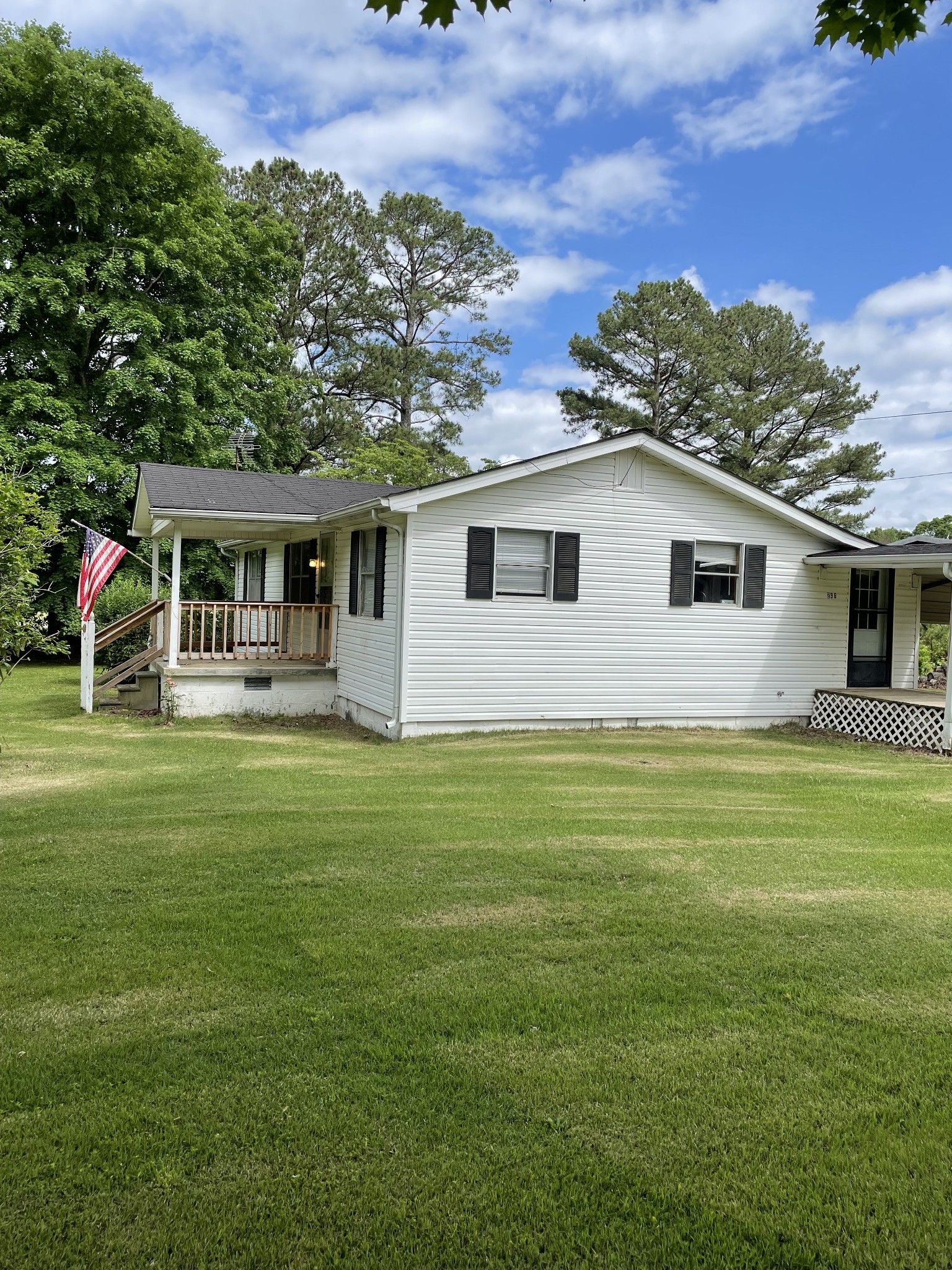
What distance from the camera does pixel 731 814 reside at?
7.47 m

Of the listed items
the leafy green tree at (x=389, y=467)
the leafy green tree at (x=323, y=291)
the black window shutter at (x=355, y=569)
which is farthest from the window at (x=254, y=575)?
the leafy green tree at (x=323, y=291)

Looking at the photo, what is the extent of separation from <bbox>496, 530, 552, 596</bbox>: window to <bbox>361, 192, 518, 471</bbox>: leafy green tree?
2109 cm

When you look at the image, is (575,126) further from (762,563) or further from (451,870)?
(451,870)

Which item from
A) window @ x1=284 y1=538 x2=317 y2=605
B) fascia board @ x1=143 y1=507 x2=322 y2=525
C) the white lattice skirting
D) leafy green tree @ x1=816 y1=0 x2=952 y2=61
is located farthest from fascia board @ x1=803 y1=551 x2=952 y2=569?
leafy green tree @ x1=816 y1=0 x2=952 y2=61

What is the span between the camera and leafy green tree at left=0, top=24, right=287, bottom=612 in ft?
72.3

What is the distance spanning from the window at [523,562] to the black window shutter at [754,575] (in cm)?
342

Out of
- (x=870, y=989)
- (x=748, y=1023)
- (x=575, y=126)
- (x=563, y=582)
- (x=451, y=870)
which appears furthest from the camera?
(x=575, y=126)

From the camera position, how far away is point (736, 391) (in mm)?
33469

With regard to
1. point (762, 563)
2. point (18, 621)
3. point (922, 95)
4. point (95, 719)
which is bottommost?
point (95, 719)

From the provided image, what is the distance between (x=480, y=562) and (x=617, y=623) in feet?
7.86

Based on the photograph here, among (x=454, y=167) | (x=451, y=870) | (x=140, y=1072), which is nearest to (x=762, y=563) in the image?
(x=451, y=870)

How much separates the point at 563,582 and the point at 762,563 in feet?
11.6

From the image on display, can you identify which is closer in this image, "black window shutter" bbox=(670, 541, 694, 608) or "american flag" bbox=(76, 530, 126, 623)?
"american flag" bbox=(76, 530, 126, 623)

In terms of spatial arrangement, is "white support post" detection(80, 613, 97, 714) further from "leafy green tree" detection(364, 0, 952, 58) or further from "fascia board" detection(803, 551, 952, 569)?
"leafy green tree" detection(364, 0, 952, 58)
